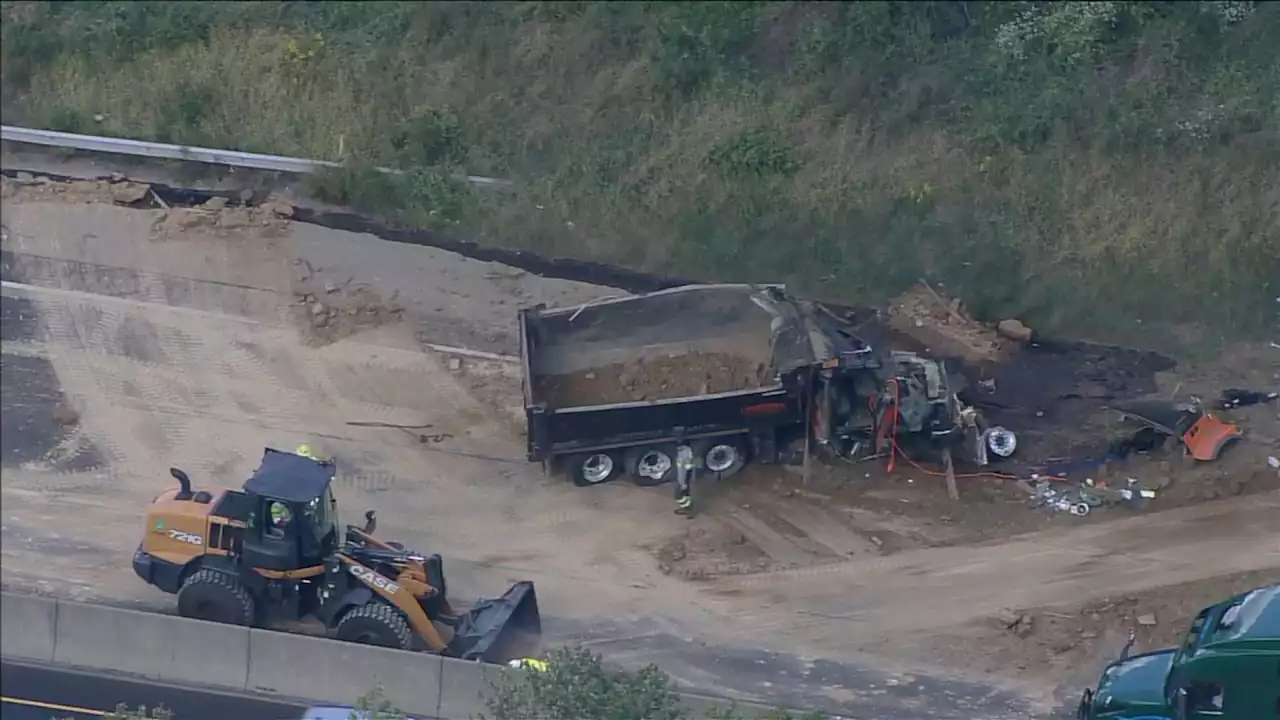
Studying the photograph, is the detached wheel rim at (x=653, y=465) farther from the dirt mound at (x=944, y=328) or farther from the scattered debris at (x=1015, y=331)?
the scattered debris at (x=1015, y=331)

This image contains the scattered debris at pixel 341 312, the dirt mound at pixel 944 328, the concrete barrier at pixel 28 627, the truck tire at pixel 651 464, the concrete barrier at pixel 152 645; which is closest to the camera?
the concrete barrier at pixel 152 645

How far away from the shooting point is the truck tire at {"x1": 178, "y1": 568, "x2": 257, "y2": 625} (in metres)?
14.2

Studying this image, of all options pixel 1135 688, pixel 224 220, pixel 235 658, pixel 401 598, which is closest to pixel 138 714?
pixel 235 658

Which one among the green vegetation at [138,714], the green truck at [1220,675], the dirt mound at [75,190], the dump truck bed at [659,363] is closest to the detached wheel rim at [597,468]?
the dump truck bed at [659,363]

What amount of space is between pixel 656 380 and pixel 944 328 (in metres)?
4.27

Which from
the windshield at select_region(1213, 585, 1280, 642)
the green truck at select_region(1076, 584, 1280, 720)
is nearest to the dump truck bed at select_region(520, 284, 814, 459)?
the green truck at select_region(1076, 584, 1280, 720)

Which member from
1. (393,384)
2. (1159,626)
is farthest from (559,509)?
(1159,626)

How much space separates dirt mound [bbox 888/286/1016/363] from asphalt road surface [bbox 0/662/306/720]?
960cm

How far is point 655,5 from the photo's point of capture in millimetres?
24797

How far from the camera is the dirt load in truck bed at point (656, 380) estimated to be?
57.3ft

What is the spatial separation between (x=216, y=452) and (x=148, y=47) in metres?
10.8

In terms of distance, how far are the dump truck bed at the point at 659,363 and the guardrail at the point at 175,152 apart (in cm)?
503

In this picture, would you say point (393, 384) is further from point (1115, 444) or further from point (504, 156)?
point (1115, 444)

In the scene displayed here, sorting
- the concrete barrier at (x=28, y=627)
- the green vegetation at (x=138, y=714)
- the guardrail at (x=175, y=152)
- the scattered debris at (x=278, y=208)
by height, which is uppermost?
the guardrail at (x=175, y=152)
